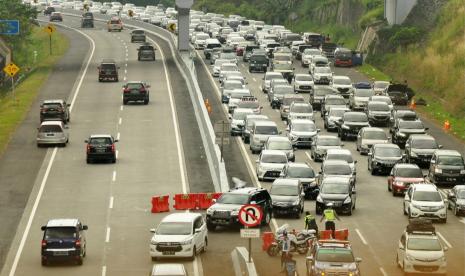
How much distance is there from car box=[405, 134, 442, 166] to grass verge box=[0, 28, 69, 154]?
69.6 feet

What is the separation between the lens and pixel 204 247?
4747cm

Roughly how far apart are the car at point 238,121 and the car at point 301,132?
430cm

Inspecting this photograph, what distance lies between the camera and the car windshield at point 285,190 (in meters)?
54.9

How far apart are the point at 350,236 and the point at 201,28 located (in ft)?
363

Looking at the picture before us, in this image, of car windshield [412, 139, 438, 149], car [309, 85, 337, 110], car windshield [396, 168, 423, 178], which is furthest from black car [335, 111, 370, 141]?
car windshield [396, 168, 423, 178]

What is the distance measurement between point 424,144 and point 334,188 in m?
15.0

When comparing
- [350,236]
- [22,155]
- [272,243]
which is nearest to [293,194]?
[350,236]

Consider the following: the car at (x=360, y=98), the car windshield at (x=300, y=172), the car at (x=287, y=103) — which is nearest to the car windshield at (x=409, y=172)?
the car windshield at (x=300, y=172)

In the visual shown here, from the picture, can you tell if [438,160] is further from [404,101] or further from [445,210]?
[404,101]

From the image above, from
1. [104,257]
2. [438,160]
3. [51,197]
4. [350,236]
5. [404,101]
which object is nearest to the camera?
[104,257]

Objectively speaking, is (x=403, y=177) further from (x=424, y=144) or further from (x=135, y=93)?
(x=135, y=93)

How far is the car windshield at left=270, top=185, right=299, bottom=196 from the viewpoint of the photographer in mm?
54919

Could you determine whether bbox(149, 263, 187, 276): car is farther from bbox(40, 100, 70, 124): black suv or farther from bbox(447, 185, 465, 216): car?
bbox(40, 100, 70, 124): black suv

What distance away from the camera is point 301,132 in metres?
75.6
